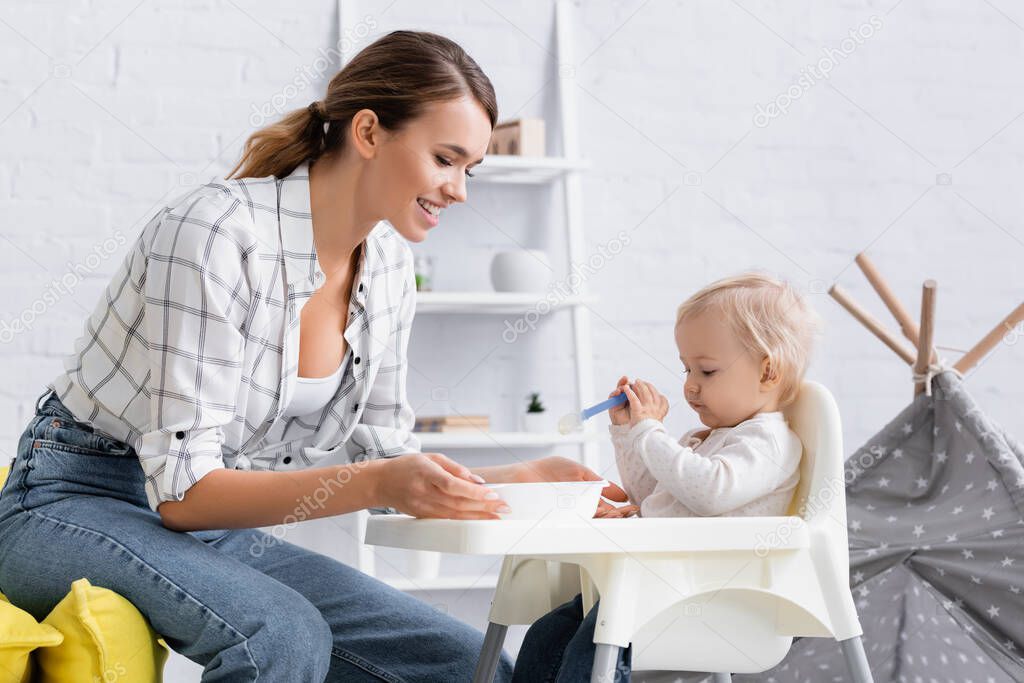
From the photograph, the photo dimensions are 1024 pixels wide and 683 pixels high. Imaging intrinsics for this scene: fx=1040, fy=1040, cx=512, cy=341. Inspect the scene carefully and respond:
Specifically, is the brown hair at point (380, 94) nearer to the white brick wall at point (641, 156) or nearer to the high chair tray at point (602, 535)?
the high chair tray at point (602, 535)

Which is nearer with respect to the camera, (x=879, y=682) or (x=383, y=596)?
(x=383, y=596)

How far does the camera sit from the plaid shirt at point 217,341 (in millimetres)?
1181

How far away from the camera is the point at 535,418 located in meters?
2.32

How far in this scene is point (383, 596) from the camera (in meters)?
1.40

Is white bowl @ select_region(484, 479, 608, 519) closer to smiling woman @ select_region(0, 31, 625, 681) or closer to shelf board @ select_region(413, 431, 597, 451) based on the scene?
smiling woman @ select_region(0, 31, 625, 681)

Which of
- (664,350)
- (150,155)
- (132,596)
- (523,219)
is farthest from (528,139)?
(132,596)

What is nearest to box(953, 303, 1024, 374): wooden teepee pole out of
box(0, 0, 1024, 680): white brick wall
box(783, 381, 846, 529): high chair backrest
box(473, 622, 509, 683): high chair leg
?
box(0, 0, 1024, 680): white brick wall

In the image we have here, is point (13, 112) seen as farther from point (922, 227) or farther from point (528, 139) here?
point (922, 227)

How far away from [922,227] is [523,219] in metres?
1.04

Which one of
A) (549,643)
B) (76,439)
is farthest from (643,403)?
(76,439)

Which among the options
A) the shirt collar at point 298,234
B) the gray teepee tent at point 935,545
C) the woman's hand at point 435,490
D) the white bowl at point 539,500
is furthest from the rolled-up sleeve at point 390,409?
the gray teepee tent at point 935,545

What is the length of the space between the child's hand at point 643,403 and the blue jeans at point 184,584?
375mm

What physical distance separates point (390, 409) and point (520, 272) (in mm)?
802

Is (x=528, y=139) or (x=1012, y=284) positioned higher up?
(x=528, y=139)
